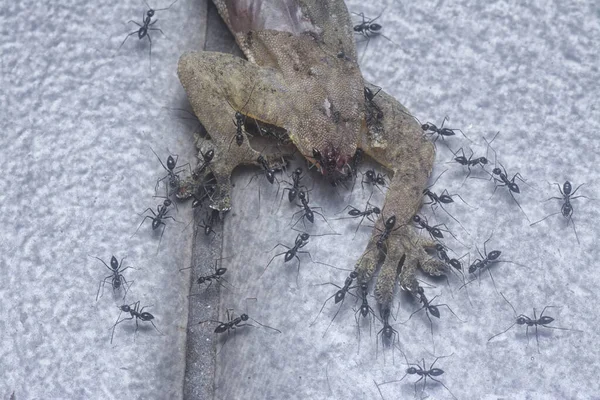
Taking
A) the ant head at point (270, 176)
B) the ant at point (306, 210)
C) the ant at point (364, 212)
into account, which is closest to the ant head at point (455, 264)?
the ant at point (364, 212)

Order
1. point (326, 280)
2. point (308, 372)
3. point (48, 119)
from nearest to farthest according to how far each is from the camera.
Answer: point (308, 372)
point (326, 280)
point (48, 119)

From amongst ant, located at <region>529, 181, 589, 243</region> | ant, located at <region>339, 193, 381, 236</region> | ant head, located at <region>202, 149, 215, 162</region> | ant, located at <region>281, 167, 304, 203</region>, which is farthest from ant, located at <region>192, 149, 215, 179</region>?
ant, located at <region>529, 181, 589, 243</region>

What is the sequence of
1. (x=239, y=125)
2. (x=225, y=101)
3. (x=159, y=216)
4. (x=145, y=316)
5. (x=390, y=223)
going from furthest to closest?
1. (x=225, y=101)
2. (x=239, y=125)
3. (x=159, y=216)
4. (x=390, y=223)
5. (x=145, y=316)

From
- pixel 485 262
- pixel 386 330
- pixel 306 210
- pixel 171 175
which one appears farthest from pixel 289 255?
pixel 485 262

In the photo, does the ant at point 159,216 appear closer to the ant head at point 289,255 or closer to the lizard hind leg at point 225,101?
the lizard hind leg at point 225,101

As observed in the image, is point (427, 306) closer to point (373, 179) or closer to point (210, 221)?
point (373, 179)

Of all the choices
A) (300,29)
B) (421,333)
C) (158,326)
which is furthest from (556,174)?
(158,326)

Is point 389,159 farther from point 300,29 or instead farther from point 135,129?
point 135,129
